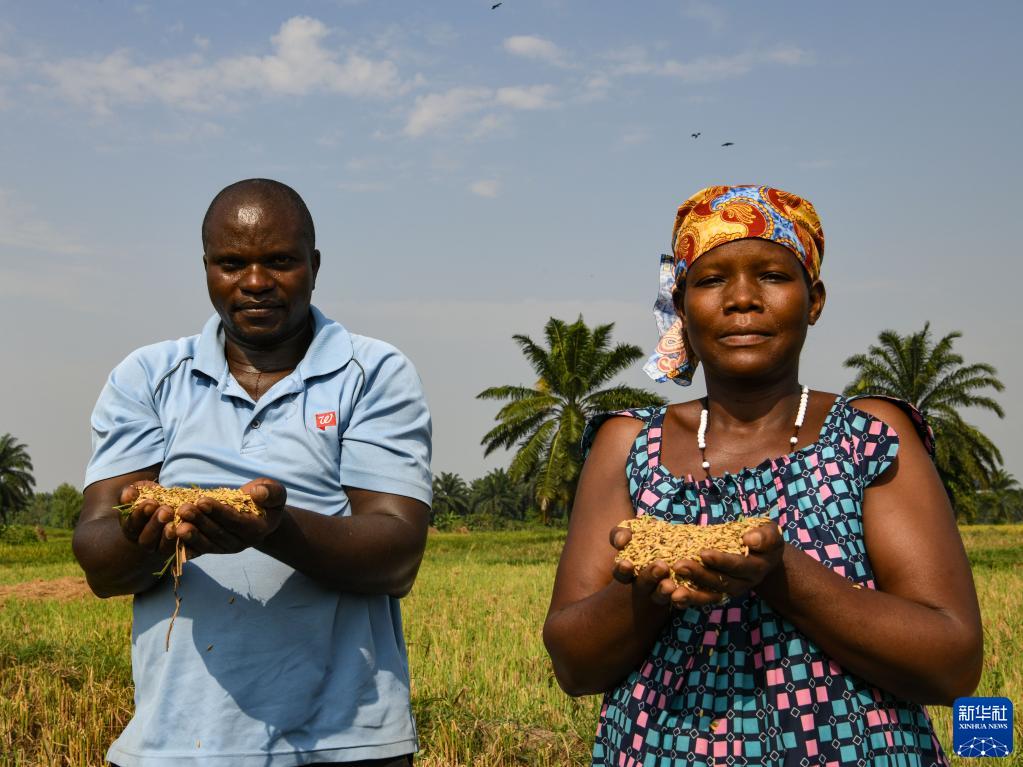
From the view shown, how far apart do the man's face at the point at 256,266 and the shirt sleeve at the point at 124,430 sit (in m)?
0.28

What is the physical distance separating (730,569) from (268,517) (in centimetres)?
99

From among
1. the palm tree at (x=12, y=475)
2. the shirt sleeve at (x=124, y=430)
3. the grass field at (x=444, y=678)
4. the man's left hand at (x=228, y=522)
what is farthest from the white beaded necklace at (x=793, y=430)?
the palm tree at (x=12, y=475)

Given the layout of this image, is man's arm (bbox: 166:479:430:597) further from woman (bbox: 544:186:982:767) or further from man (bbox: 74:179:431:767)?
woman (bbox: 544:186:982:767)

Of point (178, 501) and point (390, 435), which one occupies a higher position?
point (390, 435)

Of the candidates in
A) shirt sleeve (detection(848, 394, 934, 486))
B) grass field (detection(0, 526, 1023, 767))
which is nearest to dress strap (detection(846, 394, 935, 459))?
shirt sleeve (detection(848, 394, 934, 486))

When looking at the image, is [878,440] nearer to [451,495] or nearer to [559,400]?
[559,400]

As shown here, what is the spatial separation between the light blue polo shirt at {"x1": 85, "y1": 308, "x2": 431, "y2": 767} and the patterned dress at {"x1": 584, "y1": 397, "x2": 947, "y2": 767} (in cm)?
66

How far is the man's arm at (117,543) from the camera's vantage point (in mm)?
2162

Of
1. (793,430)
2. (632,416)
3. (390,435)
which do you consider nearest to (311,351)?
(390,435)

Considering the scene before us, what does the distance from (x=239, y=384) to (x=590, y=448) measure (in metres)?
0.94

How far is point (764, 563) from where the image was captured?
1.64 m

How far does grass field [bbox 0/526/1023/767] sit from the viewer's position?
496cm


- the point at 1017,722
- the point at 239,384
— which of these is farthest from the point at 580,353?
the point at 239,384

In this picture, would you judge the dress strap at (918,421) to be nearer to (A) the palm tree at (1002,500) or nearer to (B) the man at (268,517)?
(B) the man at (268,517)
